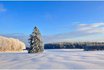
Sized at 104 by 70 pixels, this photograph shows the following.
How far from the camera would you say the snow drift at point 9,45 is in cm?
2633

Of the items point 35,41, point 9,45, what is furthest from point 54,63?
point 9,45

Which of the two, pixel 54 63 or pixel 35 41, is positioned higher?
pixel 35 41

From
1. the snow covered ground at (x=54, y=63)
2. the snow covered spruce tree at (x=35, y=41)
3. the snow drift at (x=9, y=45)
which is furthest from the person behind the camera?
the snow drift at (x=9, y=45)

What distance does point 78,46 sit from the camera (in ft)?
192

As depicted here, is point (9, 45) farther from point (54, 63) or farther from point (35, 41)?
point (54, 63)

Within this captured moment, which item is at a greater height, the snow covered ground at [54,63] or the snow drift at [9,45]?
the snow drift at [9,45]

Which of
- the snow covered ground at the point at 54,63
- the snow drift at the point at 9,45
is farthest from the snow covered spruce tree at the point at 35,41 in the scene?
the snow covered ground at the point at 54,63

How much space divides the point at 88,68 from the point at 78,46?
53442mm

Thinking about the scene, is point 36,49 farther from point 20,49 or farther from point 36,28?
point 20,49

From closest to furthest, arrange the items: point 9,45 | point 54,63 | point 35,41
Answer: point 54,63 → point 35,41 → point 9,45

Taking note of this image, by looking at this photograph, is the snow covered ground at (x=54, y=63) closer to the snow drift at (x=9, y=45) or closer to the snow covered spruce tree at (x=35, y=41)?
the snow covered spruce tree at (x=35, y=41)

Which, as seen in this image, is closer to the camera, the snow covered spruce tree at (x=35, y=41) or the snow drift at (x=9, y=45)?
the snow covered spruce tree at (x=35, y=41)

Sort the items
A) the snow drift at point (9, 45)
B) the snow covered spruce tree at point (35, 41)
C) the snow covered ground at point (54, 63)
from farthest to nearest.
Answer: the snow drift at point (9, 45) < the snow covered spruce tree at point (35, 41) < the snow covered ground at point (54, 63)

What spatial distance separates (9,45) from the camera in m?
27.5
